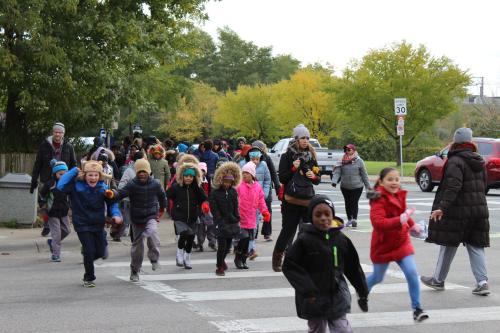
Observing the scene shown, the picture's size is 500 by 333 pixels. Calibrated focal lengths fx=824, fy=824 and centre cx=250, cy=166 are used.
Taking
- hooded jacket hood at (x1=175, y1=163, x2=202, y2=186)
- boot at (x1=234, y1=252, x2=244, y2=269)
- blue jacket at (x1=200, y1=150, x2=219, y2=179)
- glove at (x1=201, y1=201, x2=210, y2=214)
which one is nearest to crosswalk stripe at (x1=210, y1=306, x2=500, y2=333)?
glove at (x1=201, y1=201, x2=210, y2=214)

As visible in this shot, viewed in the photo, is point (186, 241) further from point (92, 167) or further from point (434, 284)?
point (434, 284)

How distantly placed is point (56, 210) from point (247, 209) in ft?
8.86

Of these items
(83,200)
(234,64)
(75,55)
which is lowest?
(83,200)

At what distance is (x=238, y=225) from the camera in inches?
412

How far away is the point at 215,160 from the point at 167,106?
1883 centimetres

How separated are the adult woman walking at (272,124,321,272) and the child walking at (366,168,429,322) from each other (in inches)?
103

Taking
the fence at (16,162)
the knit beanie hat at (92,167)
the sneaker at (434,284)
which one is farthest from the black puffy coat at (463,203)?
the fence at (16,162)

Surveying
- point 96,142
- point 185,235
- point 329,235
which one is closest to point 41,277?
point 185,235

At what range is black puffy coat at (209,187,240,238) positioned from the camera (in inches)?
408

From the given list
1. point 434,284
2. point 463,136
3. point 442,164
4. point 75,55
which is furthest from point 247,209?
point 442,164

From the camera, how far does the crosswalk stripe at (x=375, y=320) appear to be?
23.2 ft

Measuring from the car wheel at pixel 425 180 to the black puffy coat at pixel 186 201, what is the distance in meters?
16.6

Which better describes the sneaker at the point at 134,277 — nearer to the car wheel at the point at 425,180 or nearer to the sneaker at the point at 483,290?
the sneaker at the point at 483,290

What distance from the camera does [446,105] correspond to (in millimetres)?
42750
